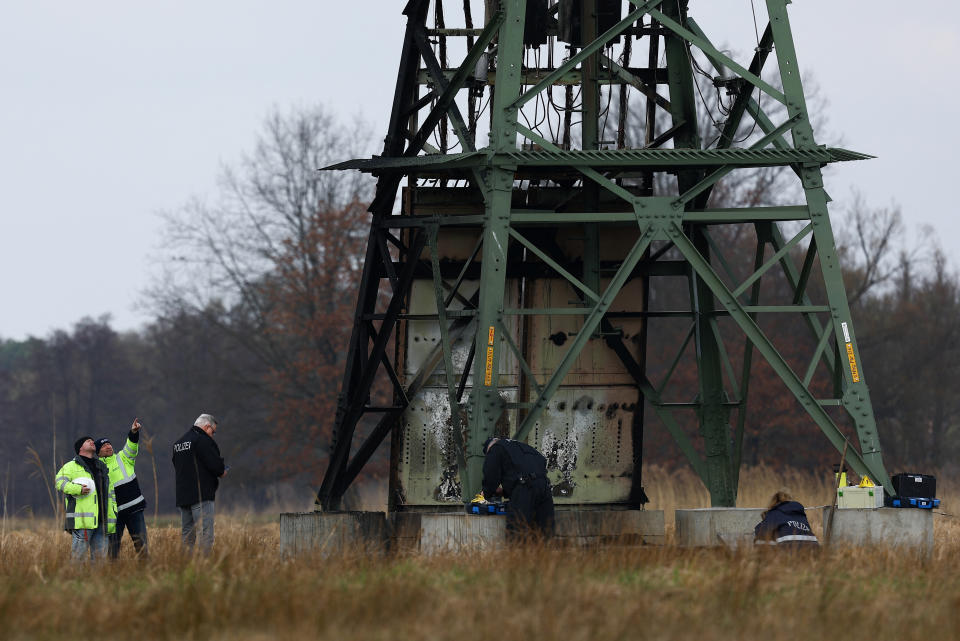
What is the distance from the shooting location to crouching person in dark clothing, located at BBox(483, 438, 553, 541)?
1485 cm

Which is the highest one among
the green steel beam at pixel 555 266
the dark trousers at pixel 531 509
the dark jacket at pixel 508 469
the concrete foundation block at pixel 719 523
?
the green steel beam at pixel 555 266

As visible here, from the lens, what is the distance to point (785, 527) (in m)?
13.6

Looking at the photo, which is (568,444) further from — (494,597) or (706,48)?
(494,597)

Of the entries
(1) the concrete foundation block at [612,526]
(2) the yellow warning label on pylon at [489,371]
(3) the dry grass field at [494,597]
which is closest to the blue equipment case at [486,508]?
(2) the yellow warning label on pylon at [489,371]

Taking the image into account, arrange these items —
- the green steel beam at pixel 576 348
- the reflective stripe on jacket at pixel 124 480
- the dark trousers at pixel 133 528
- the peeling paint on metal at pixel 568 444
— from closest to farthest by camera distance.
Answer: the green steel beam at pixel 576 348, the dark trousers at pixel 133 528, the reflective stripe on jacket at pixel 124 480, the peeling paint on metal at pixel 568 444

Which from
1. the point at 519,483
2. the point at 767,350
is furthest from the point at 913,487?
the point at 519,483

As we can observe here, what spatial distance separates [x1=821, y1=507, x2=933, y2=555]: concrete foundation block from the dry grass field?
2.11 metres

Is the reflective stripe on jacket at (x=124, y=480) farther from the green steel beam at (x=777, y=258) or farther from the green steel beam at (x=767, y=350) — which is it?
the green steel beam at (x=777, y=258)

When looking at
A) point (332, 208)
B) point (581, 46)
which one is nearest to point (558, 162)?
point (581, 46)

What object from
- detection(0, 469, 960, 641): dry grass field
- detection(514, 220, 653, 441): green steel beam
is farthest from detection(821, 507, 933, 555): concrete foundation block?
detection(514, 220, 653, 441): green steel beam

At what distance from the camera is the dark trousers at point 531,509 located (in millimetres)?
14758

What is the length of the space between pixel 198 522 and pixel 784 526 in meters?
6.78

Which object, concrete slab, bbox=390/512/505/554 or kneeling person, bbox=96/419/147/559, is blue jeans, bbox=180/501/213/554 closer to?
kneeling person, bbox=96/419/147/559

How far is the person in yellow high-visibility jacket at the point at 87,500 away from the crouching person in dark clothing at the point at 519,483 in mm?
4431
